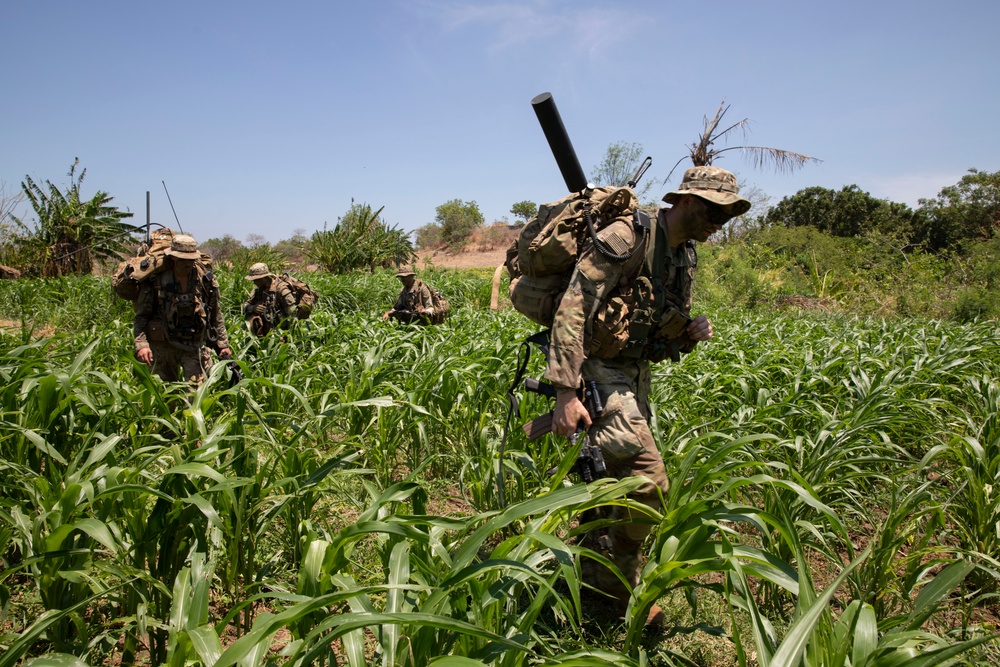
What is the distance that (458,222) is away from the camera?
45.8 metres

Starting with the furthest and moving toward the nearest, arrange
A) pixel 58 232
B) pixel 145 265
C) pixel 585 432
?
pixel 58 232
pixel 145 265
pixel 585 432

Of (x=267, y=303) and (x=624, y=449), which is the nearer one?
(x=624, y=449)

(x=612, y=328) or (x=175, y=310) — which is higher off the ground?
(x=175, y=310)

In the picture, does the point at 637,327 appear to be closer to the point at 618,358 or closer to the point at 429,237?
the point at 618,358

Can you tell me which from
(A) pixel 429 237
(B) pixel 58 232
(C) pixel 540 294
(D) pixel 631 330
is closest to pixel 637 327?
(D) pixel 631 330

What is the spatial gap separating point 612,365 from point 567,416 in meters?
0.37

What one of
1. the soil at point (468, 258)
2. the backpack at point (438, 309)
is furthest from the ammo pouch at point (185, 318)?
the soil at point (468, 258)

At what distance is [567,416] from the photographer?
2.25 m

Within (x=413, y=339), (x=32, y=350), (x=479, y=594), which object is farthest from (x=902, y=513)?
(x=413, y=339)

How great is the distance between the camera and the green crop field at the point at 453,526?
4.67 feet

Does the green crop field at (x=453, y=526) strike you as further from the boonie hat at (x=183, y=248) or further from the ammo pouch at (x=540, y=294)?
the boonie hat at (x=183, y=248)

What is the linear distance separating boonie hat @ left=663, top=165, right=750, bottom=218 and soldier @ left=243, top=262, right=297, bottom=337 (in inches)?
195

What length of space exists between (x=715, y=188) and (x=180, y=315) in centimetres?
365

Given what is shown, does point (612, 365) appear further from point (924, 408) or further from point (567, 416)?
point (924, 408)
